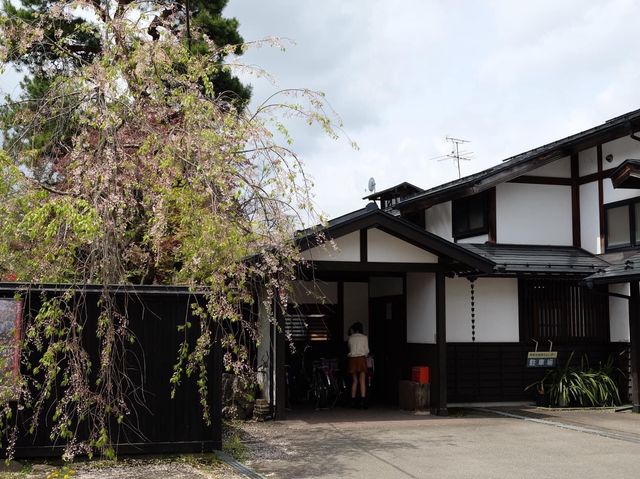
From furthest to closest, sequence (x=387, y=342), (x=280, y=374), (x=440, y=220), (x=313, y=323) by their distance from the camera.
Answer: (x=440, y=220), (x=313, y=323), (x=387, y=342), (x=280, y=374)

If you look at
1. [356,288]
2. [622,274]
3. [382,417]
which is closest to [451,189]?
[356,288]

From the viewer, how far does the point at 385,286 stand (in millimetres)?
15406

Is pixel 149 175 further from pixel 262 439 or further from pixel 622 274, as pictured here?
pixel 622 274

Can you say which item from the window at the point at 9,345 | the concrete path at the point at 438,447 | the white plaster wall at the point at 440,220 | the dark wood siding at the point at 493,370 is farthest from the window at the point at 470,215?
the window at the point at 9,345

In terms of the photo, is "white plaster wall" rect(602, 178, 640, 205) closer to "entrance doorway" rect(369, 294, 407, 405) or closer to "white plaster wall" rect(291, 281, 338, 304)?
"entrance doorway" rect(369, 294, 407, 405)

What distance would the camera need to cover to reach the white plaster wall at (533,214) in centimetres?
1550

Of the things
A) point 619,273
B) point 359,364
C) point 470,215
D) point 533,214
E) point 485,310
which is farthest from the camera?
point 470,215

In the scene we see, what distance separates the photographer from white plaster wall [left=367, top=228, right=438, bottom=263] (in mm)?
12641

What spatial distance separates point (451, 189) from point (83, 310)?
365 inches

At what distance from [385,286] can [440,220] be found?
8.83 feet

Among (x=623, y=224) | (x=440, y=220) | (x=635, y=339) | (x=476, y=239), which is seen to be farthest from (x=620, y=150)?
(x=440, y=220)

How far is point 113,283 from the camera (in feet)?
25.6

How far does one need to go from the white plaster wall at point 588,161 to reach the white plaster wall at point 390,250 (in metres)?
4.95

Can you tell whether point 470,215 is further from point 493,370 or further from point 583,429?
point 583,429
